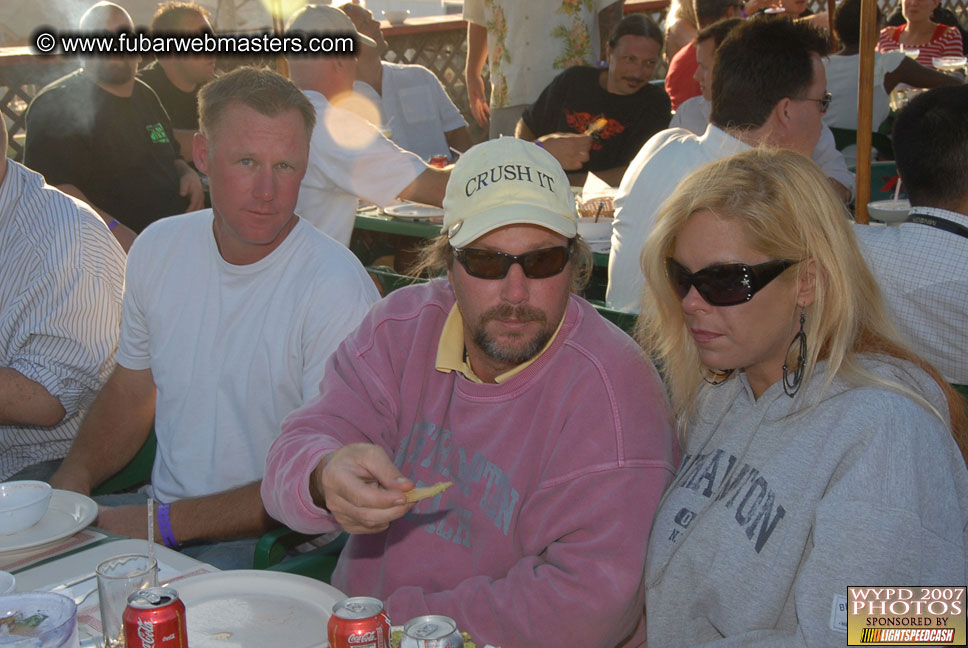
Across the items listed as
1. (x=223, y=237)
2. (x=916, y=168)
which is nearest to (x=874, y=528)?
(x=916, y=168)

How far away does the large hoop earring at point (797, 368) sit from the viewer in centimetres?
181

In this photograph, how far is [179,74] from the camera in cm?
749

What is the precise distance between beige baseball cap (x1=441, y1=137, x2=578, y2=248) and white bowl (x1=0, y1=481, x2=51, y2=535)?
1.11 m

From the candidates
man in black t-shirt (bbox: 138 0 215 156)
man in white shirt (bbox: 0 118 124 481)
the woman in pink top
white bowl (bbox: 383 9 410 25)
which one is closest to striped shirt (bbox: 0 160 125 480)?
man in white shirt (bbox: 0 118 124 481)

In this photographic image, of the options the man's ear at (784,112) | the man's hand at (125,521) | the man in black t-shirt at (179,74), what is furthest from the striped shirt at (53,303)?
the man in black t-shirt at (179,74)

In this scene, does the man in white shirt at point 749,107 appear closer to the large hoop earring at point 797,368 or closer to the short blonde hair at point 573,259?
the short blonde hair at point 573,259

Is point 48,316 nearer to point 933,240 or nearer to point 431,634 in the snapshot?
point 431,634

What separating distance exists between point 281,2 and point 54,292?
477 centimetres

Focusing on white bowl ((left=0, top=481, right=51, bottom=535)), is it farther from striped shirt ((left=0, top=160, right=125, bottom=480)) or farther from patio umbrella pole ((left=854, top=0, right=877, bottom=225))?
patio umbrella pole ((left=854, top=0, right=877, bottom=225))

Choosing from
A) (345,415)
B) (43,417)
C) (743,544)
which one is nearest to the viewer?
(743,544)

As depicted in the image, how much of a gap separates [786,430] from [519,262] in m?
0.67

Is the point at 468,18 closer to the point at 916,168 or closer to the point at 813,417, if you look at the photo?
the point at 916,168

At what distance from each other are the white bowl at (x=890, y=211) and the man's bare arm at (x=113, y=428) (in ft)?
10.3

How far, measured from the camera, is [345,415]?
7.14 ft
